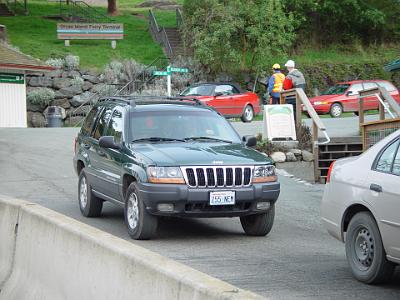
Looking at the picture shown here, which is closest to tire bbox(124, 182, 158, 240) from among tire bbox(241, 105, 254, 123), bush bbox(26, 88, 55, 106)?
tire bbox(241, 105, 254, 123)

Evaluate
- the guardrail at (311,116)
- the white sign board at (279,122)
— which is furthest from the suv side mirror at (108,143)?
the white sign board at (279,122)

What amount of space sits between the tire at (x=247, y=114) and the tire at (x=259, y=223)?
21.1m

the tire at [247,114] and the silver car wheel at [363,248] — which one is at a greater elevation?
the tire at [247,114]

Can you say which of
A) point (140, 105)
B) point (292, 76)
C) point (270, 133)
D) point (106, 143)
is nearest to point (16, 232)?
point (106, 143)

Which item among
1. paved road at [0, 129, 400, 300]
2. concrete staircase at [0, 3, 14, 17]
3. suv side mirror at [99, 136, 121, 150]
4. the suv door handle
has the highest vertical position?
concrete staircase at [0, 3, 14, 17]

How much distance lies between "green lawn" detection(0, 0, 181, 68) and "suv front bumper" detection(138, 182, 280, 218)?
3306 cm

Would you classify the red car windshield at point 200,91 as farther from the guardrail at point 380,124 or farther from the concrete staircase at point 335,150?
the concrete staircase at point 335,150

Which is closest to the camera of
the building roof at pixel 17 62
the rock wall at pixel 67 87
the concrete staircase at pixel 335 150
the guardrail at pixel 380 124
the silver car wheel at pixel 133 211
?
the silver car wheel at pixel 133 211

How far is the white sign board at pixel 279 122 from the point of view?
64.0 feet

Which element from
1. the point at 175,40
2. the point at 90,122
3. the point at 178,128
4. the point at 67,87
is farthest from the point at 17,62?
the point at 178,128

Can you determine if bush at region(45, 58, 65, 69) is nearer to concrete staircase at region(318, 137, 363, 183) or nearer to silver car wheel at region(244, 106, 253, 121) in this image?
silver car wheel at region(244, 106, 253, 121)

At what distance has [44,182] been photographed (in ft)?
53.6

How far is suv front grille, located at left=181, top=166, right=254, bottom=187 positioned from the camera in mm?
9859

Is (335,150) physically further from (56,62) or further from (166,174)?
(56,62)
